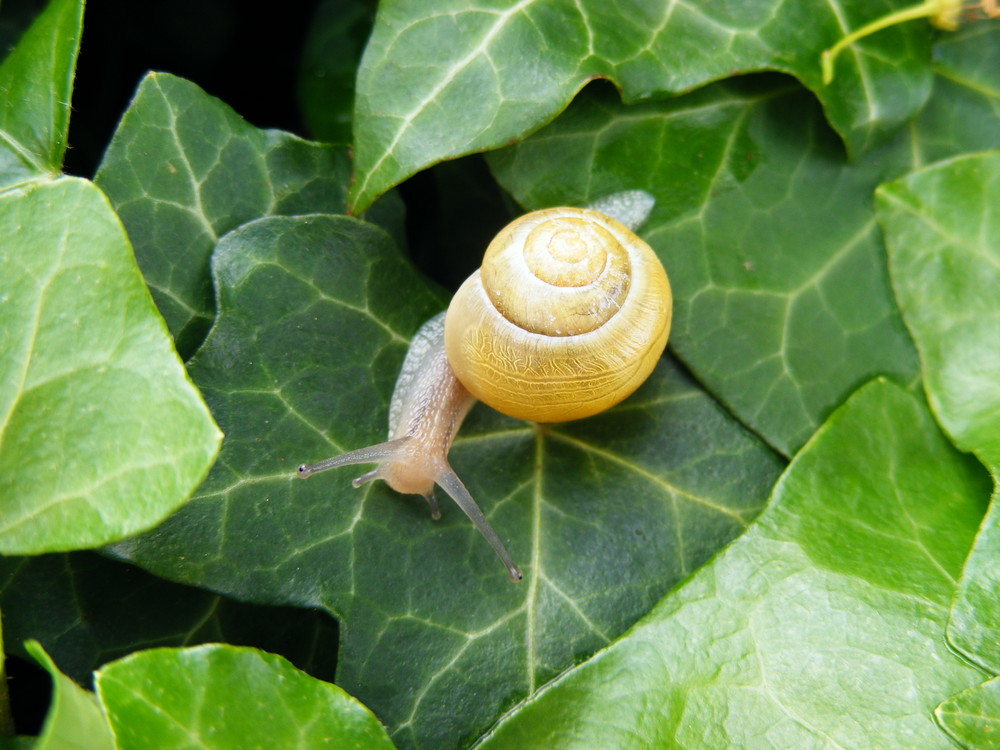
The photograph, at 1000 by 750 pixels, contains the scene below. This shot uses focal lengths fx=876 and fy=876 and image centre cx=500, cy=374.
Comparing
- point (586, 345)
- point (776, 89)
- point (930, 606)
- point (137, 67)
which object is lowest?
point (930, 606)

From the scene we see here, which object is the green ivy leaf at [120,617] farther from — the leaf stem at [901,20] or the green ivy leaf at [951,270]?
the leaf stem at [901,20]

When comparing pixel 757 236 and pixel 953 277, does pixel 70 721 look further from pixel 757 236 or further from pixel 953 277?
pixel 953 277

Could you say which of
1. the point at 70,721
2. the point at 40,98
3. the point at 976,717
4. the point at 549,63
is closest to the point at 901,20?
the point at 549,63

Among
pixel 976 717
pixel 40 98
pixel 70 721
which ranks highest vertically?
pixel 40 98

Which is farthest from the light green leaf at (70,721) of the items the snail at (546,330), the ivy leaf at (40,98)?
the ivy leaf at (40,98)

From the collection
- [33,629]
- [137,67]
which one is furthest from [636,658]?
[137,67]

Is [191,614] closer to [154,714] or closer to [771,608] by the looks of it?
[154,714]

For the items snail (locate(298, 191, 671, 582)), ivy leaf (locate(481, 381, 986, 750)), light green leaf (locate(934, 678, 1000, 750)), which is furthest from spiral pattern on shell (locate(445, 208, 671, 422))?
light green leaf (locate(934, 678, 1000, 750))
